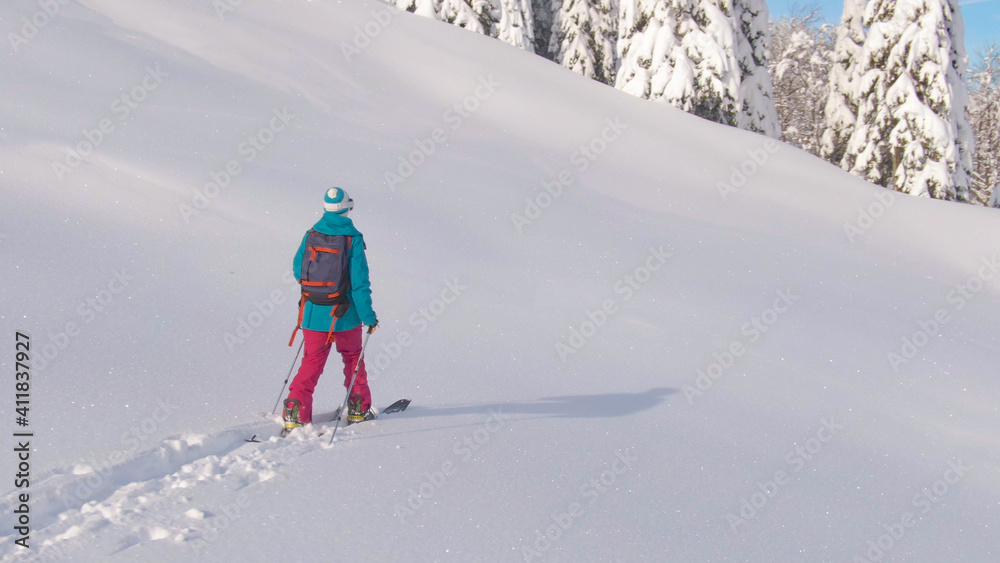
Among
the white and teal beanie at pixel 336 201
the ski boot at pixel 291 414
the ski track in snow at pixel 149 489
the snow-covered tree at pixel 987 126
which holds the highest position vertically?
the white and teal beanie at pixel 336 201

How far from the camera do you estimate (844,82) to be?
23922mm

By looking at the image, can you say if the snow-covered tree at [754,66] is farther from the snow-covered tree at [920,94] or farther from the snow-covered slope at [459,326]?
the snow-covered slope at [459,326]

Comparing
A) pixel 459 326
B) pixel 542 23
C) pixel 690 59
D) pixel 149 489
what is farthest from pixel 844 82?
pixel 149 489

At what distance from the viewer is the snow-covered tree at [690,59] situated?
18.6 metres

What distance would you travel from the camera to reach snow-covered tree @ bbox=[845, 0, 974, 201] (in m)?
19.2

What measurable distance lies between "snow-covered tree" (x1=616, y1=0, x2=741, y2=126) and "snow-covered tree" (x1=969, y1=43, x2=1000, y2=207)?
61.2ft

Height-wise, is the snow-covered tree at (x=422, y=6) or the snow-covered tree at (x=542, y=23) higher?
the snow-covered tree at (x=422, y=6)

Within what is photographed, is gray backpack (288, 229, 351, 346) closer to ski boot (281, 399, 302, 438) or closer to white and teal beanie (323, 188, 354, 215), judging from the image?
white and teal beanie (323, 188, 354, 215)

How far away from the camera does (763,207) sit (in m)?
13.9

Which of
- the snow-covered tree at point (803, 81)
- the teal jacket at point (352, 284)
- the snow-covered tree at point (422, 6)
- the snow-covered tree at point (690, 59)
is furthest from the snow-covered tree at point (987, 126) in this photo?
the teal jacket at point (352, 284)

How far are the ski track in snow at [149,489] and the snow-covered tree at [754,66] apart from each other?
20.9 m

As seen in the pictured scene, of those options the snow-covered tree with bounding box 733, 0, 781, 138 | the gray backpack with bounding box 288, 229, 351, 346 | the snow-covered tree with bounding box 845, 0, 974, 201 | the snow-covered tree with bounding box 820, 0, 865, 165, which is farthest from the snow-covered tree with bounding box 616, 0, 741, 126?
the gray backpack with bounding box 288, 229, 351, 346

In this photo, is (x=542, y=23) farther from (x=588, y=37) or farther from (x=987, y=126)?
(x=987, y=126)

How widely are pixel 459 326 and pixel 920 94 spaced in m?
19.0
